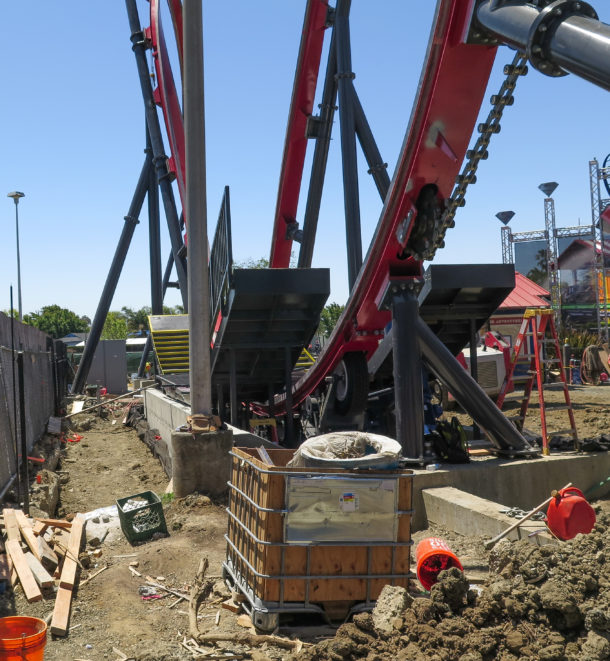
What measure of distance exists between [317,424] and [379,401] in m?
1.16

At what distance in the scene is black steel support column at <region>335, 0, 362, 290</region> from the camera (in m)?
13.4

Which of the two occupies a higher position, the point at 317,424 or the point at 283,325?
the point at 283,325

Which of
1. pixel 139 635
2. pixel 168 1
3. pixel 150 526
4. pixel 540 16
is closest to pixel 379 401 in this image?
pixel 150 526

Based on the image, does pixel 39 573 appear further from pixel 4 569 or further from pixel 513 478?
pixel 513 478

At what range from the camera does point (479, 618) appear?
4289 millimetres

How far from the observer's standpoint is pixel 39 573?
19.7 ft

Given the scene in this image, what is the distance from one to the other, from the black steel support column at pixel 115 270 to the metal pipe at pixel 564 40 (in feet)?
78.3

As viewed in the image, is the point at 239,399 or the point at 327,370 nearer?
the point at 327,370

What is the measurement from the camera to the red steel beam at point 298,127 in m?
14.9

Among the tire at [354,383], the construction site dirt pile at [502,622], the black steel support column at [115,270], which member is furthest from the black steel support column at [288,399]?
the black steel support column at [115,270]

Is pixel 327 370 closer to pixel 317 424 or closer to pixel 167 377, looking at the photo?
pixel 317 424

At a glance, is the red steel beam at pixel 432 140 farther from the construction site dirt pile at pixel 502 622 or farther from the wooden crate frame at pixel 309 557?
the construction site dirt pile at pixel 502 622

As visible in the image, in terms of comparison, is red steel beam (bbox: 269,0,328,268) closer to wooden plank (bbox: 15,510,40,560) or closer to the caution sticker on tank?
wooden plank (bbox: 15,510,40,560)

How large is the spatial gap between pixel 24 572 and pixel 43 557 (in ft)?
1.15
